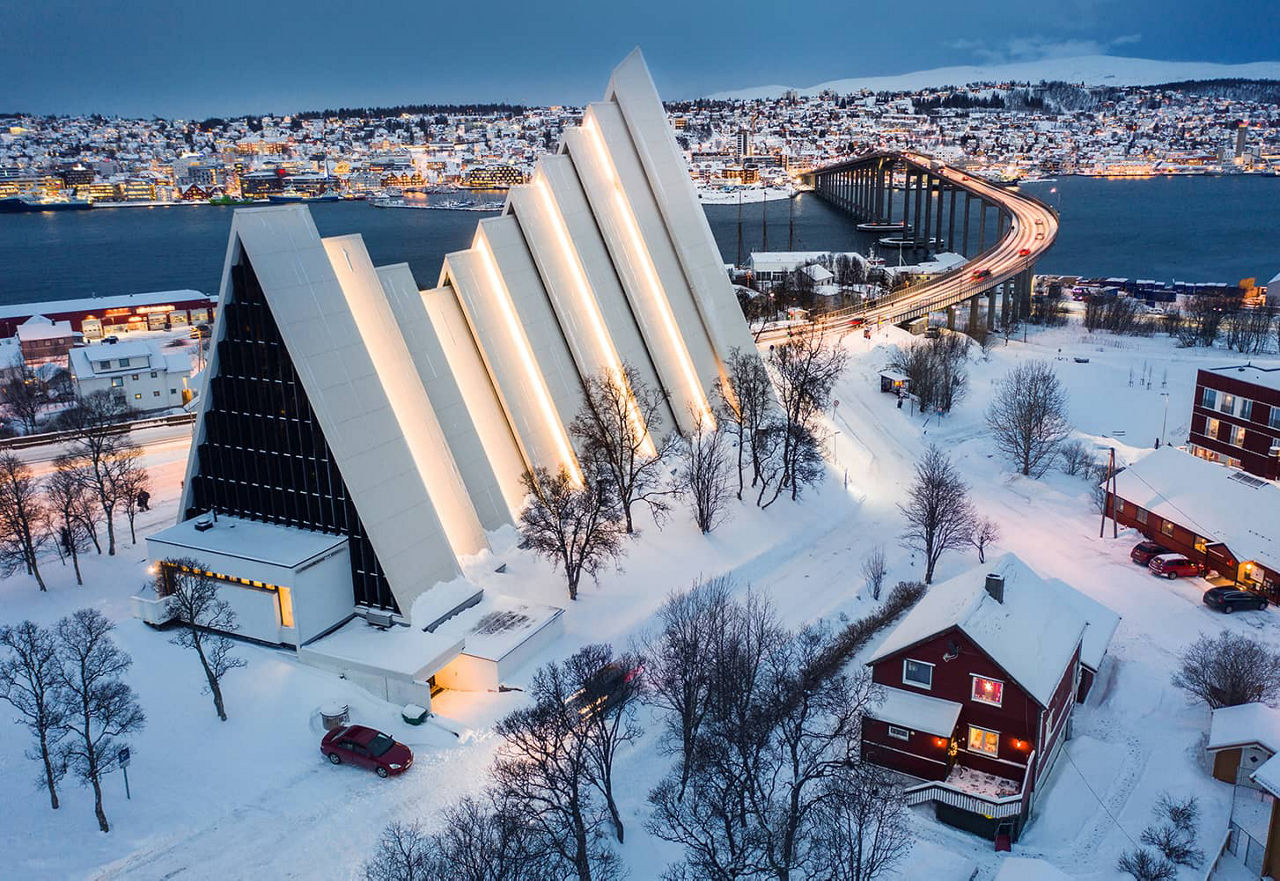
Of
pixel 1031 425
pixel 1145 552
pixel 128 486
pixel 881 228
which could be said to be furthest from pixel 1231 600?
pixel 881 228

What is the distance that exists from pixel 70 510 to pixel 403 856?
19272 millimetres

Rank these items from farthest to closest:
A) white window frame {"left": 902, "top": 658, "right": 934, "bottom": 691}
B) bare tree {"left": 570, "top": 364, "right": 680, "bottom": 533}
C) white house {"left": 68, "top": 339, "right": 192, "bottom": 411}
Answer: white house {"left": 68, "top": 339, "right": 192, "bottom": 411}
bare tree {"left": 570, "top": 364, "right": 680, "bottom": 533}
white window frame {"left": 902, "top": 658, "right": 934, "bottom": 691}

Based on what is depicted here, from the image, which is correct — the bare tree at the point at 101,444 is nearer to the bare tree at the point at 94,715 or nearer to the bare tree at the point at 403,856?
the bare tree at the point at 94,715

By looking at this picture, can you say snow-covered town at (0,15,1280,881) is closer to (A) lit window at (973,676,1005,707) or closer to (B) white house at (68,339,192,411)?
(A) lit window at (973,676,1005,707)

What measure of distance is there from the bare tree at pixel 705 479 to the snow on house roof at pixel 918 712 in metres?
11.2

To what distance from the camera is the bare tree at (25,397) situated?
51.5 meters

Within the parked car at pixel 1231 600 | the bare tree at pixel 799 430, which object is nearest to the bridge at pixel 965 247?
the bare tree at pixel 799 430

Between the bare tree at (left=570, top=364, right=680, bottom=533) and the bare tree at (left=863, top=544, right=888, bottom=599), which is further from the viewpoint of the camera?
the bare tree at (left=570, top=364, right=680, bottom=533)

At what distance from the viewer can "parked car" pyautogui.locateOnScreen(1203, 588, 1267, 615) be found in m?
28.3

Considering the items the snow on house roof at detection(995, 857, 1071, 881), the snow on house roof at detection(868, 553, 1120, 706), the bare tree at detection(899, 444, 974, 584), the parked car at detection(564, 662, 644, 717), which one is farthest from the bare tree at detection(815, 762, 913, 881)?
the bare tree at detection(899, 444, 974, 584)

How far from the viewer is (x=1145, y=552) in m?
31.6

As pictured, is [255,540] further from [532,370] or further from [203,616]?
[532,370]

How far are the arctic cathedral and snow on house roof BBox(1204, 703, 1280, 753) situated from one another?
1525 centimetres

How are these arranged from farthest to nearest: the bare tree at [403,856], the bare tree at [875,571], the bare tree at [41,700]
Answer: the bare tree at [875,571]
the bare tree at [41,700]
the bare tree at [403,856]
